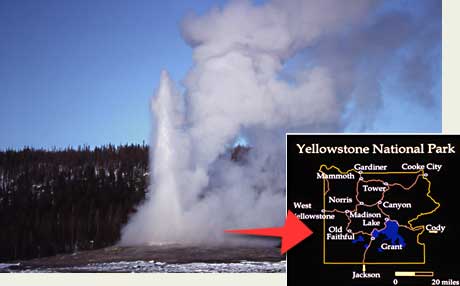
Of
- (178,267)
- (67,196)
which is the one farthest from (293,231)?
(67,196)

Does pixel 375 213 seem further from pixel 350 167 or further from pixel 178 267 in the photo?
pixel 178 267

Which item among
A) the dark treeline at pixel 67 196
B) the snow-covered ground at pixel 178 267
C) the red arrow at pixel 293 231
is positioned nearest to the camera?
the red arrow at pixel 293 231

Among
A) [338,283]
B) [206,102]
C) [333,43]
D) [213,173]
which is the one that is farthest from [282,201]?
[338,283]

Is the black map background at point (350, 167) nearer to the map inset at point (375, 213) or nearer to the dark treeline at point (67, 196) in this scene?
the map inset at point (375, 213)

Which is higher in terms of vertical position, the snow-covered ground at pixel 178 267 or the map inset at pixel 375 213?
the map inset at pixel 375 213

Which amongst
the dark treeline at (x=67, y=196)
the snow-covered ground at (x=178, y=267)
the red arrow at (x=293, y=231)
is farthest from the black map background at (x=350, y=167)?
the dark treeline at (x=67, y=196)

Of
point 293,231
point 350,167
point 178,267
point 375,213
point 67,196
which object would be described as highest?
point 350,167
